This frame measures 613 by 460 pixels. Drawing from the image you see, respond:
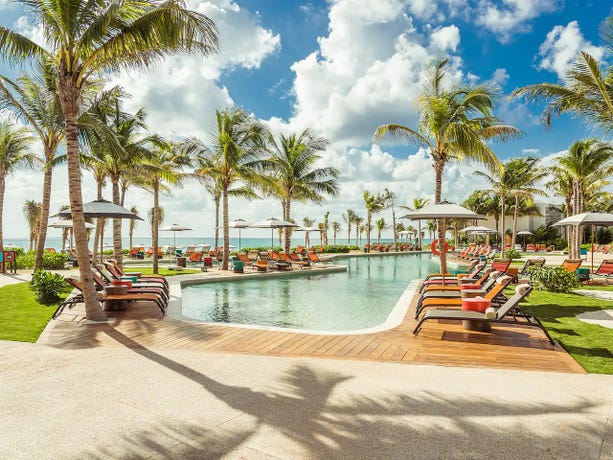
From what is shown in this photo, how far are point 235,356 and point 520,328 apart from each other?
5026 mm

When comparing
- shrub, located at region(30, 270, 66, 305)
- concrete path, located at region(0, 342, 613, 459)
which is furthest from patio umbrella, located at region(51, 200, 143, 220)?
concrete path, located at region(0, 342, 613, 459)

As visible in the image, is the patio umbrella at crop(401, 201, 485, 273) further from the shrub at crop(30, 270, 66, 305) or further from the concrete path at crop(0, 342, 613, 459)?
the shrub at crop(30, 270, 66, 305)

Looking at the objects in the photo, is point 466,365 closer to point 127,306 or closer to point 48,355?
point 48,355

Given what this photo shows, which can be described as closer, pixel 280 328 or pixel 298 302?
pixel 280 328

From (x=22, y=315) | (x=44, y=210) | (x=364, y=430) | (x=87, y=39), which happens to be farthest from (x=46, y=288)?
(x=364, y=430)

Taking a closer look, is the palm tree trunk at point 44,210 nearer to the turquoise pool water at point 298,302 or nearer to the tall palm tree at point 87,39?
the turquoise pool water at point 298,302

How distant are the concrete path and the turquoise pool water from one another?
403 centimetres

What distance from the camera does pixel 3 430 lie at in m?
3.17

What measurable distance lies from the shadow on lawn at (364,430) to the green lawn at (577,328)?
5.76 ft

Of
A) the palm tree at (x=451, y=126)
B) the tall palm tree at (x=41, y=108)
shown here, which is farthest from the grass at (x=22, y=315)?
the palm tree at (x=451, y=126)

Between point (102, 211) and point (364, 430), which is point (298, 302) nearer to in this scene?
point (102, 211)

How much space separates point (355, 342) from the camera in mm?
6031

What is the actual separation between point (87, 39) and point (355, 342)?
7094 millimetres

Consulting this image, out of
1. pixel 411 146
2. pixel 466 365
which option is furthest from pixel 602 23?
pixel 466 365
